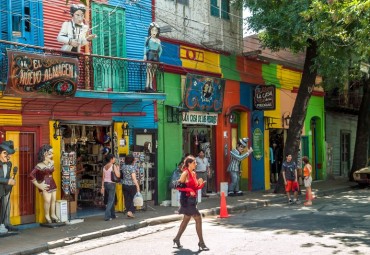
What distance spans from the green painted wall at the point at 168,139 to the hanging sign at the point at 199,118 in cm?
47

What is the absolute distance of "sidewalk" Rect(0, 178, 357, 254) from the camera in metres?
10.4

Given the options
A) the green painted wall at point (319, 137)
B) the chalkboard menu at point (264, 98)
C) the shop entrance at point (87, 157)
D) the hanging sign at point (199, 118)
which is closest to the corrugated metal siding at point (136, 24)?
the shop entrance at point (87, 157)

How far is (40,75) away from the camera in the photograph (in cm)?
1164

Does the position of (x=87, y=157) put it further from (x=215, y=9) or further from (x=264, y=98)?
(x=264, y=98)

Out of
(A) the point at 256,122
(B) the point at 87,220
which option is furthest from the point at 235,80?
(B) the point at 87,220

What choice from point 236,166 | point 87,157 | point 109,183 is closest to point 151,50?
point 87,157

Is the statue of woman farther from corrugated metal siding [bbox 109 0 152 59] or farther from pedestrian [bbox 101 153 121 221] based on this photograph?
corrugated metal siding [bbox 109 0 152 59]

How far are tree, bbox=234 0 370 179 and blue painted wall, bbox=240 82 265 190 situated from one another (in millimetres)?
2137

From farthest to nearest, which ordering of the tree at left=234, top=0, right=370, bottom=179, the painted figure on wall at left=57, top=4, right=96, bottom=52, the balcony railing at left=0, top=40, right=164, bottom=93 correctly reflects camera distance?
the tree at left=234, top=0, right=370, bottom=179, the balcony railing at left=0, top=40, right=164, bottom=93, the painted figure on wall at left=57, top=4, right=96, bottom=52

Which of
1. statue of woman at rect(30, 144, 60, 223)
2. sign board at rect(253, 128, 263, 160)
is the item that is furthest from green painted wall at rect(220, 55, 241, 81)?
statue of woman at rect(30, 144, 60, 223)

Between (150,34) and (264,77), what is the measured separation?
7.93 m

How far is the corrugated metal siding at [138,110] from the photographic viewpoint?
15.1 metres

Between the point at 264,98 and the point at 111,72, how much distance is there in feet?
26.4

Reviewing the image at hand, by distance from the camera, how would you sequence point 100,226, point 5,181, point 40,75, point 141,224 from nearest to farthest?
point 5,181 < point 40,75 < point 100,226 < point 141,224
